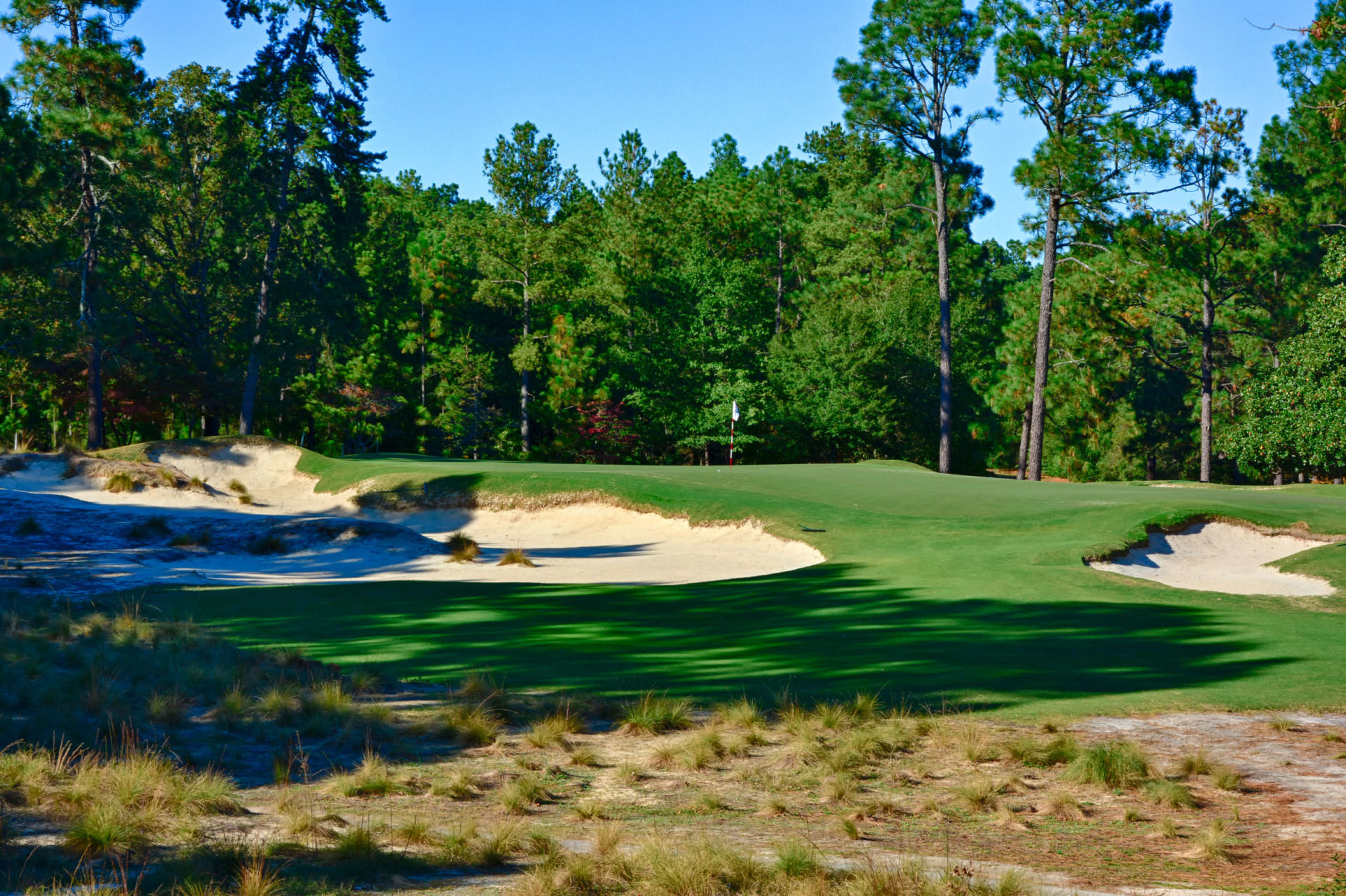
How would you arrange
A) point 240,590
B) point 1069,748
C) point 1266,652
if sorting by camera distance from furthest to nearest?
point 240,590 < point 1266,652 < point 1069,748

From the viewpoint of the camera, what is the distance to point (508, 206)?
2088 inches

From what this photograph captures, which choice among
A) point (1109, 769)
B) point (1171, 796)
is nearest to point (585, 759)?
point (1109, 769)

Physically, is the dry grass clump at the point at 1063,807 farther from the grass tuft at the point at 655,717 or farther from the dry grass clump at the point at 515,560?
the dry grass clump at the point at 515,560

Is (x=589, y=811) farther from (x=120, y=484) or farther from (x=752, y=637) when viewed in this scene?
(x=120, y=484)

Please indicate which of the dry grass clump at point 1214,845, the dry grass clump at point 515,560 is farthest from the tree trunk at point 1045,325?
the dry grass clump at point 1214,845

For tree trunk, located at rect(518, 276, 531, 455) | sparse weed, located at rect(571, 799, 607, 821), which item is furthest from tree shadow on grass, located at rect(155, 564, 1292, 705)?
tree trunk, located at rect(518, 276, 531, 455)

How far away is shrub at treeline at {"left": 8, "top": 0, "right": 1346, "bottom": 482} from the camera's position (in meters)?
37.3

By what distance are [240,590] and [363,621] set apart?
3498 millimetres

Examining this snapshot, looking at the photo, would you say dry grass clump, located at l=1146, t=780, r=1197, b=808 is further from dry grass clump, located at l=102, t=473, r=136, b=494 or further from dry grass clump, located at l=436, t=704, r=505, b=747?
dry grass clump, located at l=102, t=473, r=136, b=494

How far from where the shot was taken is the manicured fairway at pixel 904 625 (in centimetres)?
975

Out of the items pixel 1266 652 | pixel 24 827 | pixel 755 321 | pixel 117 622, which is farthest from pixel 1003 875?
pixel 755 321

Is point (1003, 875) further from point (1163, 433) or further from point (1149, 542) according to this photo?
point (1163, 433)

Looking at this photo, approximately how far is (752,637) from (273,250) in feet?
107

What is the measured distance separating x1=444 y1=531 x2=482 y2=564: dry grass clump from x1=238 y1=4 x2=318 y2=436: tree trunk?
2178 cm
